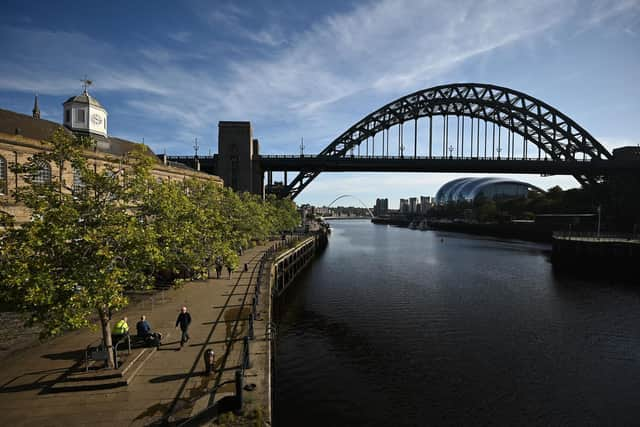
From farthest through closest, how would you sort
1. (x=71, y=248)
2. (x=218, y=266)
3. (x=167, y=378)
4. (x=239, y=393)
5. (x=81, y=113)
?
(x=81, y=113), (x=218, y=266), (x=167, y=378), (x=71, y=248), (x=239, y=393)

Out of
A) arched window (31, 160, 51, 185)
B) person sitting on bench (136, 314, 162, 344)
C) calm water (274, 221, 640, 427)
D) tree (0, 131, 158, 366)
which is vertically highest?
arched window (31, 160, 51, 185)

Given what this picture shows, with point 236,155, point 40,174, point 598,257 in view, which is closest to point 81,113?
point 236,155

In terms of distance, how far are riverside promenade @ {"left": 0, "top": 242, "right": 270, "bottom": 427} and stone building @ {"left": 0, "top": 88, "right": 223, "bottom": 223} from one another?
6413mm

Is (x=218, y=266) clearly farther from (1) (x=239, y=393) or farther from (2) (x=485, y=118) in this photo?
(2) (x=485, y=118)

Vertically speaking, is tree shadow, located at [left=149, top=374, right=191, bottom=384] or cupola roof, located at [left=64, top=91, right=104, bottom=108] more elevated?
cupola roof, located at [left=64, top=91, right=104, bottom=108]

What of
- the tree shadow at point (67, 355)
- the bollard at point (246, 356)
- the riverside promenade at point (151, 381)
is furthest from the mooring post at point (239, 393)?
the tree shadow at point (67, 355)

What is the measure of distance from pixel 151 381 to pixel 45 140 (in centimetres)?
946

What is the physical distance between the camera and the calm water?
1420 centimetres

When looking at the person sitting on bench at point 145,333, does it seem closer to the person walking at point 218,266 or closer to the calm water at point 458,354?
the calm water at point 458,354

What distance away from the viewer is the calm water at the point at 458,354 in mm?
14195

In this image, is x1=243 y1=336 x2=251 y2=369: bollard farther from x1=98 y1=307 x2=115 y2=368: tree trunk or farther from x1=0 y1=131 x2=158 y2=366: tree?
x1=98 y1=307 x2=115 y2=368: tree trunk

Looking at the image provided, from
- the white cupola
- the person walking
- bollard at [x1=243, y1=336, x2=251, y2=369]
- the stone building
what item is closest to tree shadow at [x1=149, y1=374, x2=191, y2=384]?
bollard at [x1=243, y1=336, x2=251, y2=369]

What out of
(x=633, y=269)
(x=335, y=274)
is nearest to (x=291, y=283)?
(x=335, y=274)

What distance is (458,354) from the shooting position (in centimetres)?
1923
